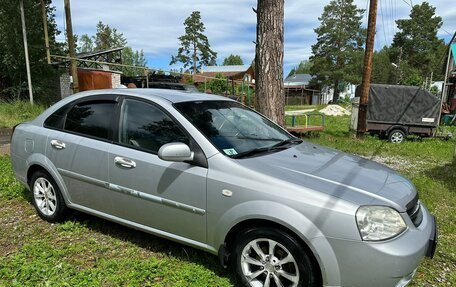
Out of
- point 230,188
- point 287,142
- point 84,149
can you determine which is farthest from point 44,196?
point 287,142

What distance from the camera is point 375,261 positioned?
7.86 feet

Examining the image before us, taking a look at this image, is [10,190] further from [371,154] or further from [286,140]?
[371,154]

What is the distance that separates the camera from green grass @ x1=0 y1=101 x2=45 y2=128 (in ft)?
48.2

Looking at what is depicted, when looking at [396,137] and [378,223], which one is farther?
[396,137]

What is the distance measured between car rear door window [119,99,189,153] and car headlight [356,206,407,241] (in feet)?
5.15

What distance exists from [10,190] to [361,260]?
5.21 meters

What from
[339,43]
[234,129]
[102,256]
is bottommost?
[102,256]

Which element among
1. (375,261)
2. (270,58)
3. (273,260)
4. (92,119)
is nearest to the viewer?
(375,261)

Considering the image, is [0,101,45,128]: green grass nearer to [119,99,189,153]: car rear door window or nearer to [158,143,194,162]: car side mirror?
[119,99,189,153]: car rear door window

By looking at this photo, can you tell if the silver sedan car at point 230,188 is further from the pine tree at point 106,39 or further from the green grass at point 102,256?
the pine tree at point 106,39

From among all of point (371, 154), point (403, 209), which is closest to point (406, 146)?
point (371, 154)

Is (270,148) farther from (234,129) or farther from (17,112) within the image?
(17,112)

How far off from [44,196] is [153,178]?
1.92 m

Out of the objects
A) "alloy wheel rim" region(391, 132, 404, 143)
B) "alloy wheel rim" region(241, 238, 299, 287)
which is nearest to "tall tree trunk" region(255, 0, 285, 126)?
"alloy wheel rim" region(241, 238, 299, 287)
